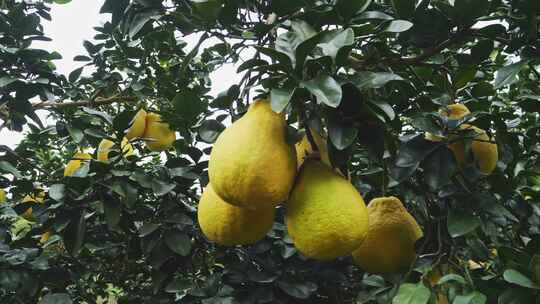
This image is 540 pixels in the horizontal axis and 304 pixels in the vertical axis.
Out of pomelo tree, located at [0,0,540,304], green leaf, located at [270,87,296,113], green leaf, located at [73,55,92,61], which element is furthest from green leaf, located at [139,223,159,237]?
green leaf, located at [73,55,92,61]

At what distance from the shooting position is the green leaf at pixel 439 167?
3.42 feet

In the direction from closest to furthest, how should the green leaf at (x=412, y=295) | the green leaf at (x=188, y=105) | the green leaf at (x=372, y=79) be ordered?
the green leaf at (x=372, y=79) → the green leaf at (x=412, y=295) → the green leaf at (x=188, y=105)

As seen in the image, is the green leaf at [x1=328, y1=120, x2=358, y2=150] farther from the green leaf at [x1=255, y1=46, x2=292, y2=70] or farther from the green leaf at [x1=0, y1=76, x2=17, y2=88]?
the green leaf at [x1=0, y1=76, x2=17, y2=88]

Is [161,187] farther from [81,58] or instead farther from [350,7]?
[81,58]

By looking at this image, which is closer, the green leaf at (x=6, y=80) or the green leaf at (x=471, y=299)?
the green leaf at (x=471, y=299)

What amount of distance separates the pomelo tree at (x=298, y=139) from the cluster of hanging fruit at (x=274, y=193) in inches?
2.0

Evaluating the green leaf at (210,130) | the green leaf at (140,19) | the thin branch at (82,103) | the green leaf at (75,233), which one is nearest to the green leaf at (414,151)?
the green leaf at (210,130)

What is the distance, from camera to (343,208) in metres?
0.86

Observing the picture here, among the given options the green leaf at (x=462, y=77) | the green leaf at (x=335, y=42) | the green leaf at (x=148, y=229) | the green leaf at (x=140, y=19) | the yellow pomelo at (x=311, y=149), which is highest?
the green leaf at (x=140, y=19)

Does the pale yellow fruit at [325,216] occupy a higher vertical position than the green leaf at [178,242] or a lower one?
higher

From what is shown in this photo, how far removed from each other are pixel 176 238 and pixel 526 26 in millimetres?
1043

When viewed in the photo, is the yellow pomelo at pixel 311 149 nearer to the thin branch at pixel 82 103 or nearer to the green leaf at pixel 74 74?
the thin branch at pixel 82 103

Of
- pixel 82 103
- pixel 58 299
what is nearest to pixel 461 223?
pixel 58 299

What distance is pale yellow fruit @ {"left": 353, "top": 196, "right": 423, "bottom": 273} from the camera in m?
1.16
